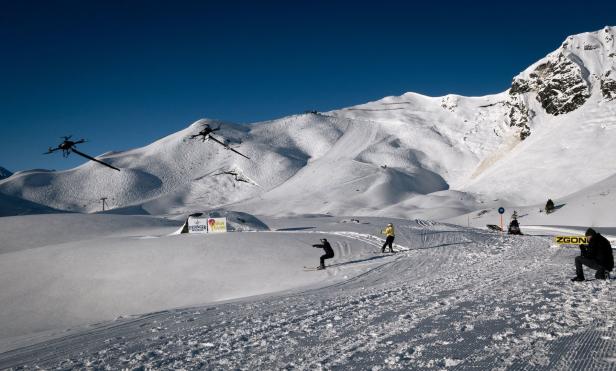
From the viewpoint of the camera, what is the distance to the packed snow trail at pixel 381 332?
19.6 feet

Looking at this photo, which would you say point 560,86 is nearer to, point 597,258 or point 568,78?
point 568,78

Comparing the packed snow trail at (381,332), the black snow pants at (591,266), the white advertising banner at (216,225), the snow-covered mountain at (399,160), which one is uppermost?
the snow-covered mountain at (399,160)

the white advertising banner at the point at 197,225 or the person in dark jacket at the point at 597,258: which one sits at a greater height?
the white advertising banner at the point at 197,225

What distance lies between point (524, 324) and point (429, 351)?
2.07 m

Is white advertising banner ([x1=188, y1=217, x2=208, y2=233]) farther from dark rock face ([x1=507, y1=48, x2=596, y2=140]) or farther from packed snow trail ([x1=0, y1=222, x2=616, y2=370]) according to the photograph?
dark rock face ([x1=507, y1=48, x2=596, y2=140])

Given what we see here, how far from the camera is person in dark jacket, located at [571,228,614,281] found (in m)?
11.2

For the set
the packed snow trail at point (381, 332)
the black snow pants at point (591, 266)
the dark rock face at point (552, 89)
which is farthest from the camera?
the dark rock face at point (552, 89)

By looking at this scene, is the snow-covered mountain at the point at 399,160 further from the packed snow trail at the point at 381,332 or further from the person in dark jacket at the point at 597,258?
the packed snow trail at the point at 381,332

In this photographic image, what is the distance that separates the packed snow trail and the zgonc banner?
18.1 metres

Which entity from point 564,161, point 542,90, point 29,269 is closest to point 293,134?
point 542,90

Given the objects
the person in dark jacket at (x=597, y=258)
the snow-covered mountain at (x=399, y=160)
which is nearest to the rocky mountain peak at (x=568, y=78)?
the snow-covered mountain at (x=399, y=160)

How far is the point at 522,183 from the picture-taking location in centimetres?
9869

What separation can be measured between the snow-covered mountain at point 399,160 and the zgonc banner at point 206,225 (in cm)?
5980

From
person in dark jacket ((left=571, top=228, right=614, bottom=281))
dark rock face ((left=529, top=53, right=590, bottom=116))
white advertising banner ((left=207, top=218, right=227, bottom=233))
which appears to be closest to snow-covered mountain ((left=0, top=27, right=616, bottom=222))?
dark rock face ((left=529, top=53, right=590, bottom=116))
